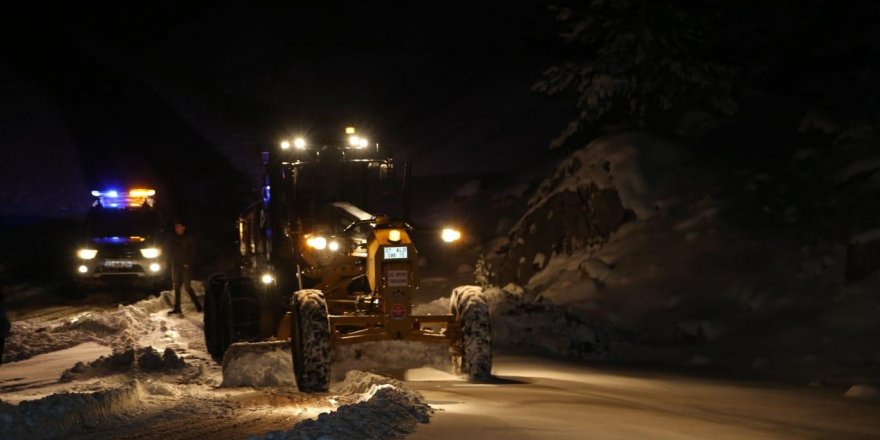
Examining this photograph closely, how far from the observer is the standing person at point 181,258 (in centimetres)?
2209

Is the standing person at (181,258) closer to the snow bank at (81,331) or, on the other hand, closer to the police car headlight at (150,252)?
the snow bank at (81,331)

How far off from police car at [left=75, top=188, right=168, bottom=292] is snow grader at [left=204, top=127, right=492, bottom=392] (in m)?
8.58

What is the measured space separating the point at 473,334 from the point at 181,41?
56.3 meters

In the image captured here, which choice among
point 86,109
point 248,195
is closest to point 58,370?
point 248,195

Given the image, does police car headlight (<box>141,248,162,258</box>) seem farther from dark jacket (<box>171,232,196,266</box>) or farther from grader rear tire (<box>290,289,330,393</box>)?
grader rear tire (<box>290,289,330,393</box>)

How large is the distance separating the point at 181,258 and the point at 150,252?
475 centimetres

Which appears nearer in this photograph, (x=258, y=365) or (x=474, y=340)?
(x=474, y=340)

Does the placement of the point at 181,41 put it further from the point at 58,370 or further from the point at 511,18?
the point at 58,370

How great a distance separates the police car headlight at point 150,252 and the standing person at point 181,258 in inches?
169

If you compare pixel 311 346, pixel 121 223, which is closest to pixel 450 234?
pixel 311 346

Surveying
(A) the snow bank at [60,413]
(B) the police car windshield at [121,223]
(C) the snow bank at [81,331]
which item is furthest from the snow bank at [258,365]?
(B) the police car windshield at [121,223]

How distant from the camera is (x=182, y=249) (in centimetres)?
2219

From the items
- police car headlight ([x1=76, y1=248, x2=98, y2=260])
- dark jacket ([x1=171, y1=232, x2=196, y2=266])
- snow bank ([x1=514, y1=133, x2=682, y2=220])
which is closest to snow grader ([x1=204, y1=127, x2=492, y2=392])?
dark jacket ([x1=171, y1=232, x2=196, y2=266])

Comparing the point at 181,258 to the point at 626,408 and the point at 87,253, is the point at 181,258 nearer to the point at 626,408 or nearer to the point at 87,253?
the point at 87,253
